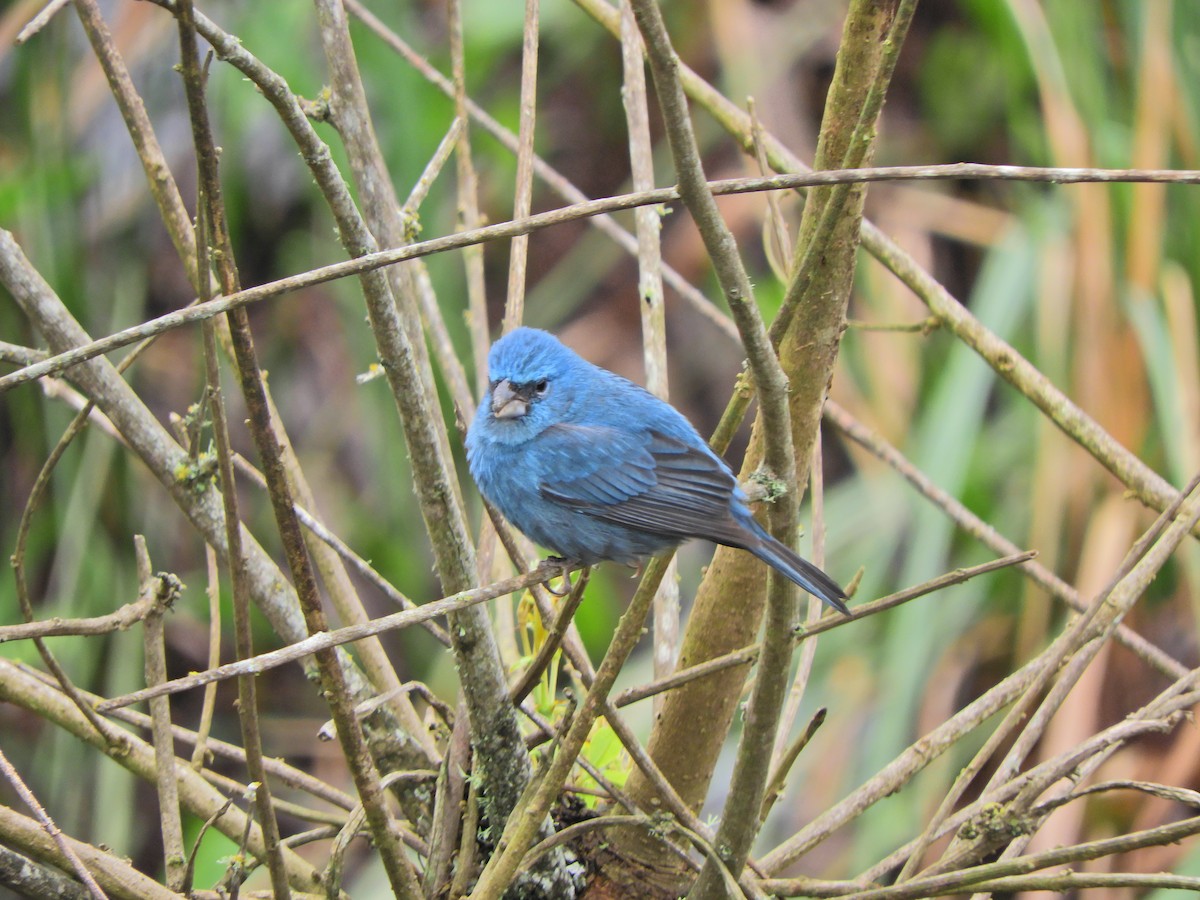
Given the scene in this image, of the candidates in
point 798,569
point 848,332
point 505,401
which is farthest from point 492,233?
point 848,332

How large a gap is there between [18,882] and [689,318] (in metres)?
5.58

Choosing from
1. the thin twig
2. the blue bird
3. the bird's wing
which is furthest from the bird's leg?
the thin twig

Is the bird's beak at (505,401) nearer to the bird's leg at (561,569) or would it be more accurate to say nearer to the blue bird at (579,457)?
the blue bird at (579,457)

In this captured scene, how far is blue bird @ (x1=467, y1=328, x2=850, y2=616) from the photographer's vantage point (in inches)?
121

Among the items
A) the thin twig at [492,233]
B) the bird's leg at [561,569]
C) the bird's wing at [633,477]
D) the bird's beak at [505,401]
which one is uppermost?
the thin twig at [492,233]

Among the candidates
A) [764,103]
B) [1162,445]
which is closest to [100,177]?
[764,103]

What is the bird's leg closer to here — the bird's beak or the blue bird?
the blue bird

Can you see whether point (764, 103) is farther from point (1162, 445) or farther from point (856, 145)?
point (856, 145)

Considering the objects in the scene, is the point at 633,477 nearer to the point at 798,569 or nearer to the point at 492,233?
the point at 798,569

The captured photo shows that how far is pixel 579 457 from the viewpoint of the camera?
3.25 metres

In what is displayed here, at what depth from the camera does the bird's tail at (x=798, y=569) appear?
196 centimetres

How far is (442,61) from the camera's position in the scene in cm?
620

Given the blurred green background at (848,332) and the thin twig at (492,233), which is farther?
the blurred green background at (848,332)

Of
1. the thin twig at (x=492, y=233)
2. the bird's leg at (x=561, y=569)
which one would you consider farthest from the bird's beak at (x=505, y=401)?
the thin twig at (x=492, y=233)
